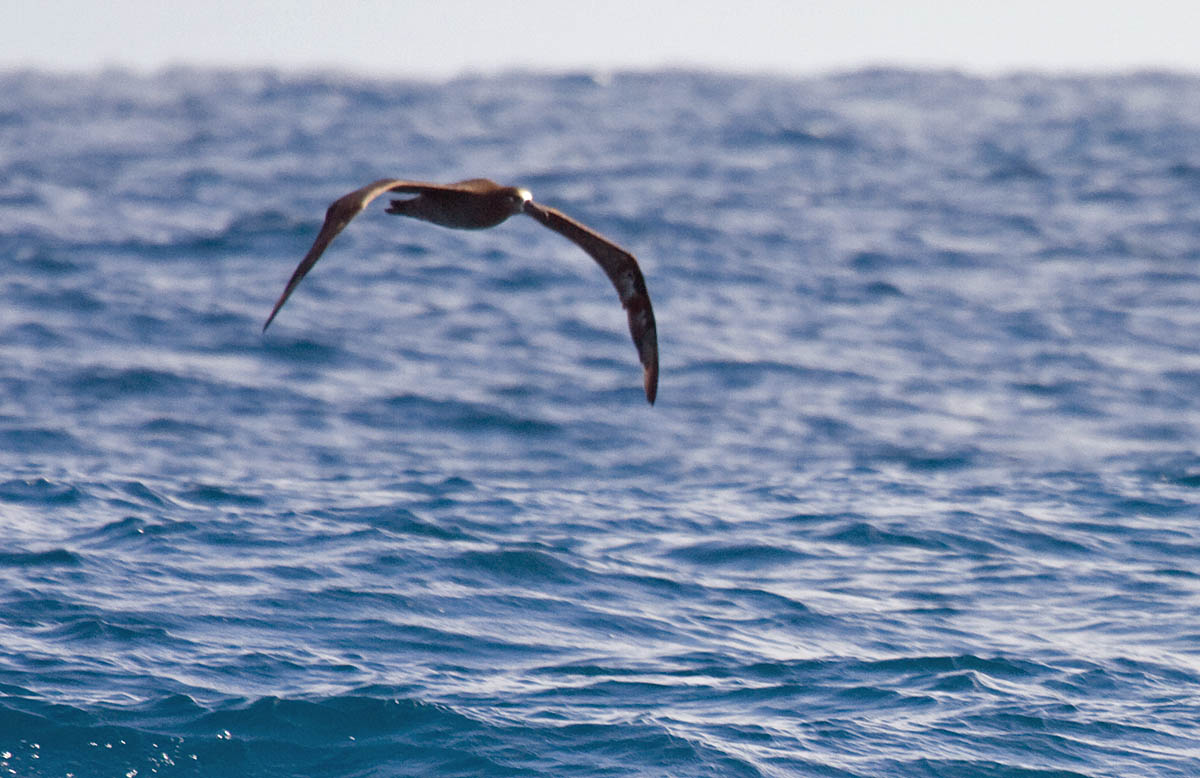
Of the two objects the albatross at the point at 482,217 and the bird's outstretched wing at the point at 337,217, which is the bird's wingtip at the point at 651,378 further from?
the bird's outstretched wing at the point at 337,217

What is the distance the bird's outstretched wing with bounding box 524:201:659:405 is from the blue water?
213 centimetres

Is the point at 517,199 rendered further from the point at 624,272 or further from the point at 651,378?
the point at 651,378

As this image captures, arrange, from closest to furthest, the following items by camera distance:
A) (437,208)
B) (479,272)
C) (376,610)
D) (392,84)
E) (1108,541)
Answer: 1. (437,208)
2. (376,610)
3. (1108,541)
4. (479,272)
5. (392,84)

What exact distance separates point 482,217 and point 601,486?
819 centimetres

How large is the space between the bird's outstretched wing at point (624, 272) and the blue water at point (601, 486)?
2.13m

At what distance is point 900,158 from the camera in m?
50.4

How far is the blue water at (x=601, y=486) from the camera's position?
1008cm

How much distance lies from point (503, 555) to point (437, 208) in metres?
5.05

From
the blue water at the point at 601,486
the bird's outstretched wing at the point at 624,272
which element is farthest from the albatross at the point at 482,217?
the blue water at the point at 601,486

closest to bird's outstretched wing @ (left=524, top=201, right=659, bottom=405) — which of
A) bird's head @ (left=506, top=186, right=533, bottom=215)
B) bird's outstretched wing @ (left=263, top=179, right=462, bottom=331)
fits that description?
bird's head @ (left=506, top=186, right=533, bottom=215)

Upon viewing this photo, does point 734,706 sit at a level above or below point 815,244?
below

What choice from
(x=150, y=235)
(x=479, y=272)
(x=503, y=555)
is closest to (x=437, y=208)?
(x=503, y=555)

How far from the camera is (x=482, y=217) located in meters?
8.92

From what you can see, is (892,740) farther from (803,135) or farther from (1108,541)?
(803,135)
